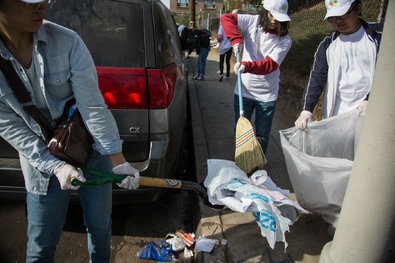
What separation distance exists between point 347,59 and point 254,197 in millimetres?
1187

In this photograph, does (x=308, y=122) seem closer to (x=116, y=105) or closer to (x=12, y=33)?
(x=116, y=105)

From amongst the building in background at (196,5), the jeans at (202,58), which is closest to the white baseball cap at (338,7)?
the jeans at (202,58)

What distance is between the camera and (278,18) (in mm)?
2506

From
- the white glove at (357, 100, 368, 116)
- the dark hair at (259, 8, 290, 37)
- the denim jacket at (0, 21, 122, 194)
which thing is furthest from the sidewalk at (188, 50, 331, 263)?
the dark hair at (259, 8, 290, 37)

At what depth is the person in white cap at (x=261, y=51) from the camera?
103 inches

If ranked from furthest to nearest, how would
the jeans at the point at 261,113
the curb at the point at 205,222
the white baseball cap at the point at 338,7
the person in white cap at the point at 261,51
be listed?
the jeans at the point at 261,113
the person in white cap at the point at 261,51
the curb at the point at 205,222
the white baseball cap at the point at 338,7

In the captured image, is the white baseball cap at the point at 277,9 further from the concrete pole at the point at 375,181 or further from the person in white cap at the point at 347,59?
the concrete pole at the point at 375,181

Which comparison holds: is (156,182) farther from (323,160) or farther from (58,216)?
(323,160)

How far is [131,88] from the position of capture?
2020 millimetres

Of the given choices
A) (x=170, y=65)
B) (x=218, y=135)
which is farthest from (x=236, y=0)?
(x=170, y=65)

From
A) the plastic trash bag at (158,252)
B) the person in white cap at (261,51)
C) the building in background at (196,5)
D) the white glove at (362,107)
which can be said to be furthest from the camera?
the building in background at (196,5)

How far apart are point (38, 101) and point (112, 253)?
4.99ft

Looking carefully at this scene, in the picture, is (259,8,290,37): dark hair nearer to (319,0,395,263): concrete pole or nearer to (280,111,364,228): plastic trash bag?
(280,111,364,228): plastic trash bag

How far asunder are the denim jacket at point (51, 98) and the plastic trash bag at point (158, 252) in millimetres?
1101
